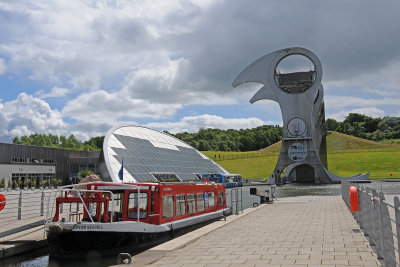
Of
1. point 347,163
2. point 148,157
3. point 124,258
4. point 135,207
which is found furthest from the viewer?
point 347,163

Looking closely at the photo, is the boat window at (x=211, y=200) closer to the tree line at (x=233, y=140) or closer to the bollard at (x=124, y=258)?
the bollard at (x=124, y=258)

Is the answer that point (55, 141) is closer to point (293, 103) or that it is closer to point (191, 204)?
point (293, 103)

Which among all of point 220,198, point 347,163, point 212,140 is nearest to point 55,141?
point 212,140

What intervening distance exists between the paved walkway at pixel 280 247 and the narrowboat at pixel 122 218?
2084 mm

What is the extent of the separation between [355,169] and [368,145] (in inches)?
1729

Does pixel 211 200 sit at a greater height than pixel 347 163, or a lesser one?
lesser

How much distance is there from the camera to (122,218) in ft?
46.1

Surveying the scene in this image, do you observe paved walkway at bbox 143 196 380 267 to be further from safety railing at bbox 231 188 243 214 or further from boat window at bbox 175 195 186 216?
safety railing at bbox 231 188 243 214

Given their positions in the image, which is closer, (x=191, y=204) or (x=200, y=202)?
(x=191, y=204)

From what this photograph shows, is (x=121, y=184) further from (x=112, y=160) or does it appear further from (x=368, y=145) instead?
(x=368, y=145)

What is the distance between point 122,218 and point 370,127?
17732cm

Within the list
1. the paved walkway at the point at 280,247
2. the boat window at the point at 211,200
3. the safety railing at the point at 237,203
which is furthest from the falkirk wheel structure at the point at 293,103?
the paved walkway at the point at 280,247

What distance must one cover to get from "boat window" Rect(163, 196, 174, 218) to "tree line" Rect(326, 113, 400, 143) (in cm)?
15685

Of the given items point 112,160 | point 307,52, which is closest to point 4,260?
point 112,160
